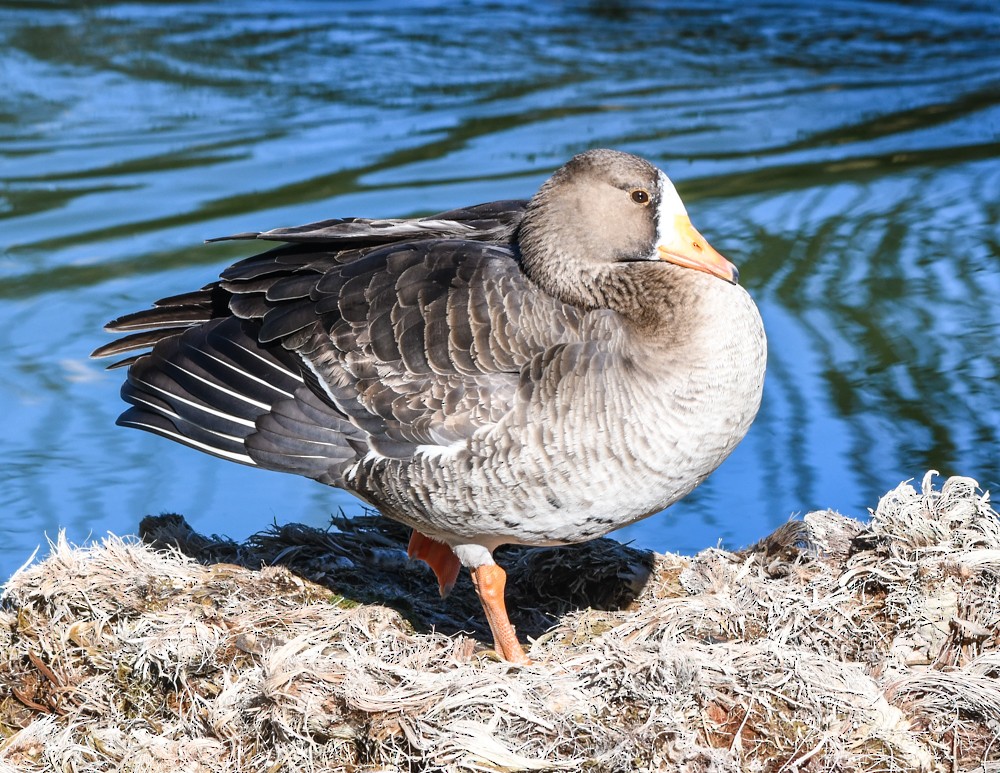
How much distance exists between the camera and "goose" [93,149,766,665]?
4184 millimetres

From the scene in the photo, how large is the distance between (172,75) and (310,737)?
9.06 m

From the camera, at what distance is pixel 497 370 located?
428 centimetres

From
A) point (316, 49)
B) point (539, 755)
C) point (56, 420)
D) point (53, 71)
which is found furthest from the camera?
point (316, 49)

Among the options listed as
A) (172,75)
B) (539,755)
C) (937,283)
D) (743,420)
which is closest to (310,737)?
(539,755)

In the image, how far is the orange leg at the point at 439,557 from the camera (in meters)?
4.89

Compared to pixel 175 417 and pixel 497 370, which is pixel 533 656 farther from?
pixel 175 417

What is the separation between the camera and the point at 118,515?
5.92 meters

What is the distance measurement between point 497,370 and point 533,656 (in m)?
0.99

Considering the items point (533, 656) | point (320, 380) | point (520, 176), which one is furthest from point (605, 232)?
point (520, 176)

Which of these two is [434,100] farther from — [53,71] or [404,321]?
[404,321]

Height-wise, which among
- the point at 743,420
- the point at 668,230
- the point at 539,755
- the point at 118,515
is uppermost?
the point at 668,230

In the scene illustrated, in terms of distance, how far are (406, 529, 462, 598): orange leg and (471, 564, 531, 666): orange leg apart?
0.96ft

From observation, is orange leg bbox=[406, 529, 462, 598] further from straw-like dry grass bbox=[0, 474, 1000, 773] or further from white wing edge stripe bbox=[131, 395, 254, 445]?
white wing edge stripe bbox=[131, 395, 254, 445]

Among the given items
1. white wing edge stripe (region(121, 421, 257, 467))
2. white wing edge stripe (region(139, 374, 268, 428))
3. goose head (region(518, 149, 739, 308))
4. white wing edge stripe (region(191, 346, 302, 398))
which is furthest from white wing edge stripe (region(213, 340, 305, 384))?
goose head (region(518, 149, 739, 308))
